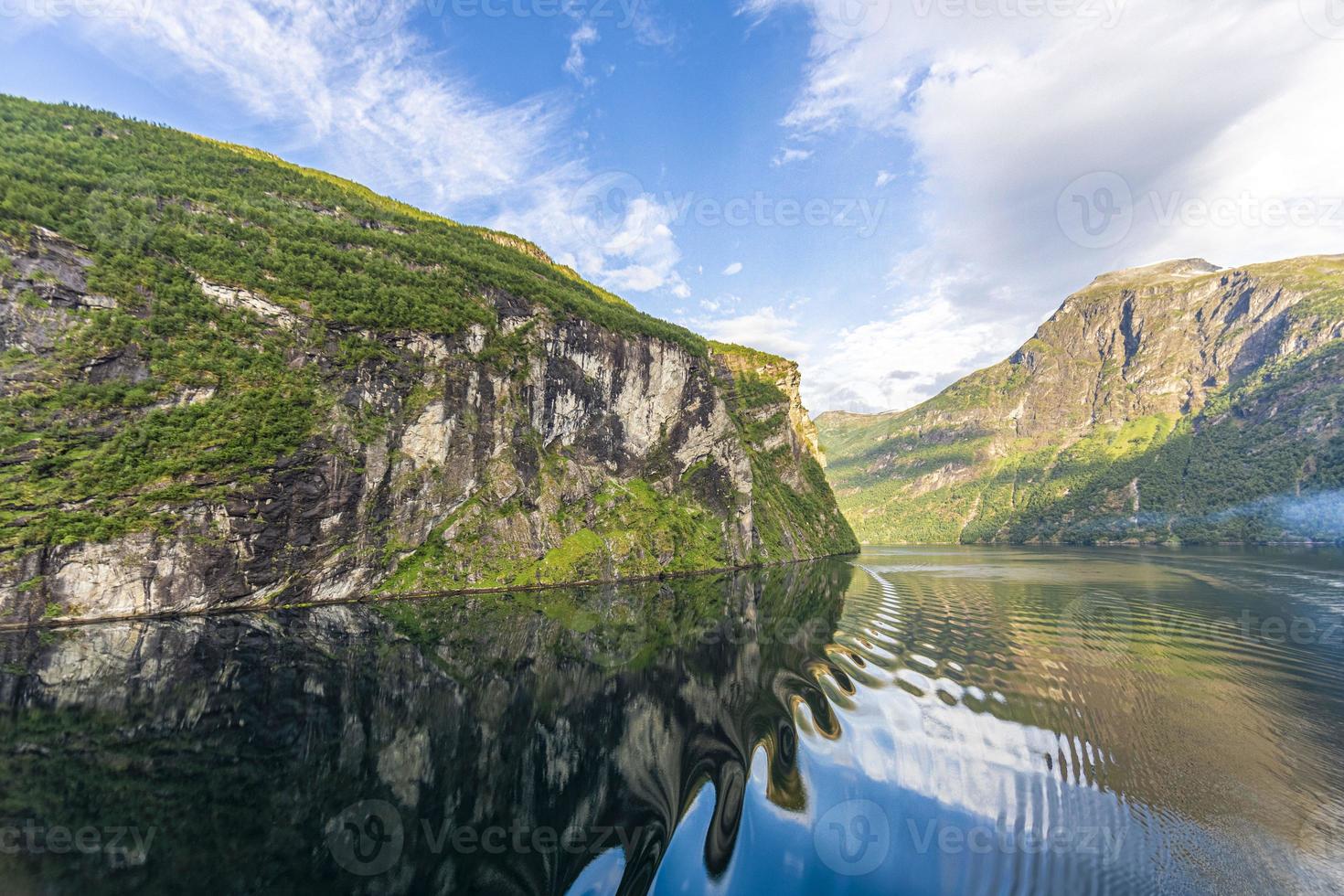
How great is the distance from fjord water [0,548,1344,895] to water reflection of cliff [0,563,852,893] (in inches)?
3.7

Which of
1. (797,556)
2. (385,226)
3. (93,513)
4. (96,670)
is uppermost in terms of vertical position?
(385,226)

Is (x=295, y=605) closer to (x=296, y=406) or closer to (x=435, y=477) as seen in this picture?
(x=435, y=477)

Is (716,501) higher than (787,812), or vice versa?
(716,501)

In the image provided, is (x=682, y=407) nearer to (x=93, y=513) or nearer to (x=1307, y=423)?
(x=93, y=513)

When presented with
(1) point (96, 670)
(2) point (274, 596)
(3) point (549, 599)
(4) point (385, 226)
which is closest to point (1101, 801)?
(1) point (96, 670)

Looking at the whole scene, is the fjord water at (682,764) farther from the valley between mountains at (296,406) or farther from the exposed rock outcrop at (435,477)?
the valley between mountains at (296,406)

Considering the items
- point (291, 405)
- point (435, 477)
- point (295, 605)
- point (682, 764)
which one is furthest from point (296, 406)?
point (682, 764)

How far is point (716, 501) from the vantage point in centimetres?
8825

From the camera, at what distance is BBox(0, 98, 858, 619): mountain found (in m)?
39.2

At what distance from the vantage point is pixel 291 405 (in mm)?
49406

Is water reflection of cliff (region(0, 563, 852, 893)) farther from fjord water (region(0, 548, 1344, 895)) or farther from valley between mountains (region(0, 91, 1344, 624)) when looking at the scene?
valley between mountains (region(0, 91, 1344, 624))

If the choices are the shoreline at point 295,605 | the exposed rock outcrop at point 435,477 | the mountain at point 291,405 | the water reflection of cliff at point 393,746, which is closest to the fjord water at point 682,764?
the water reflection of cliff at point 393,746

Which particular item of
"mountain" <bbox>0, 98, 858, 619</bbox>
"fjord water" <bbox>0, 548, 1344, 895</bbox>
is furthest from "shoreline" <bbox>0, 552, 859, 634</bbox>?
"fjord water" <bbox>0, 548, 1344, 895</bbox>

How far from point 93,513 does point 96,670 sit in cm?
2392
